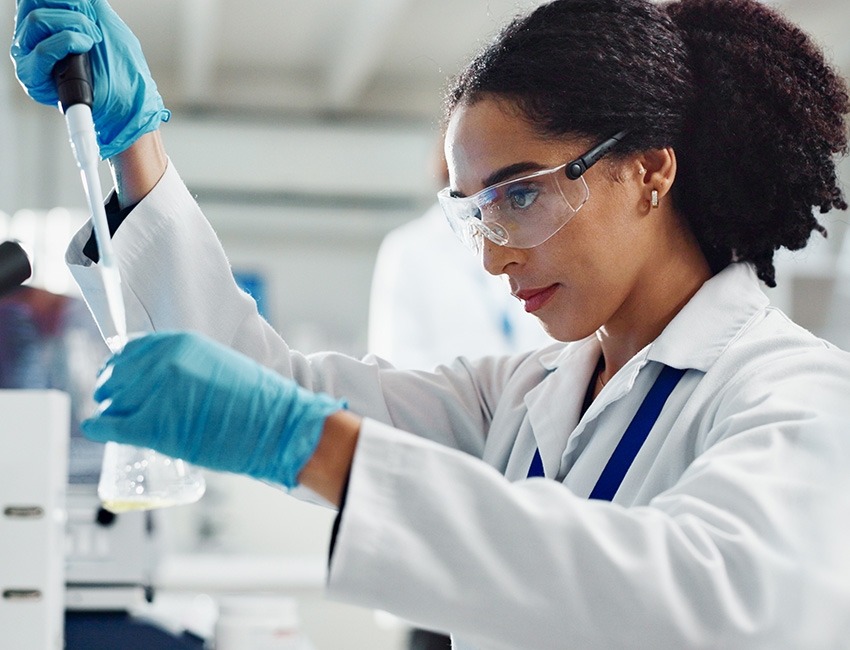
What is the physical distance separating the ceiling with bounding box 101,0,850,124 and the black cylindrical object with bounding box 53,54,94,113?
3.97 metres

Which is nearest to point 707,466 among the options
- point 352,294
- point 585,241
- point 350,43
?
point 585,241

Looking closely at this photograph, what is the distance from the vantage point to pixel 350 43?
20.8 ft

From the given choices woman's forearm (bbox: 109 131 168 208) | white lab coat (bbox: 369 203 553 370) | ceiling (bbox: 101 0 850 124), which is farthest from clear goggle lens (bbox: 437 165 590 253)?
ceiling (bbox: 101 0 850 124)

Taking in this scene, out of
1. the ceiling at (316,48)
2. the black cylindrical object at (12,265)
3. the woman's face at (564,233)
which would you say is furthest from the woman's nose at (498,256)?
the ceiling at (316,48)

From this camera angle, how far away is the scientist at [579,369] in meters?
0.88

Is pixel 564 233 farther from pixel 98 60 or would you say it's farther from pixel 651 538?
pixel 98 60

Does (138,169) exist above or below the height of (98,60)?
below

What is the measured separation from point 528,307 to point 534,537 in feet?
1.81

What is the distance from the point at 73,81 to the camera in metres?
1.23

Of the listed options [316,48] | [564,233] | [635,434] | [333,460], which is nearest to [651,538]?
Result: [333,460]

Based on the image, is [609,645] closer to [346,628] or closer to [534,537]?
[534,537]

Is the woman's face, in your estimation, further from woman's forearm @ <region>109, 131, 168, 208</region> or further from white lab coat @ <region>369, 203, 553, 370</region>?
white lab coat @ <region>369, 203, 553, 370</region>

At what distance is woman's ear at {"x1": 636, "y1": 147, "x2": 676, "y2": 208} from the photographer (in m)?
1.36

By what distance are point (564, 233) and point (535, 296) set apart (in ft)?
0.33
